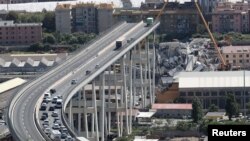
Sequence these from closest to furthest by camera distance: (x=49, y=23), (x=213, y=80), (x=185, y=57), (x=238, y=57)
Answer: (x=213, y=80) < (x=238, y=57) < (x=185, y=57) < (x=49, y=23)

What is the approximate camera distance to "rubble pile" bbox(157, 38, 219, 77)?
1802 centimetres

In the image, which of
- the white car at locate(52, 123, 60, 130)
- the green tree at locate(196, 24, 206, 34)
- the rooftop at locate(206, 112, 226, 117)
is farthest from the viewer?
the green tree at locate(196, 24, 206, 34)

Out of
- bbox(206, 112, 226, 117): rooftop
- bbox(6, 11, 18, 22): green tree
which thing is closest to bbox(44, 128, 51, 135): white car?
bbox(206, 112, 226, 117): rooftop

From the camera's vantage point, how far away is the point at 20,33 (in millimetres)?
22328

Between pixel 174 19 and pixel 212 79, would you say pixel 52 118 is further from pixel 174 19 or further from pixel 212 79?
pixel 174 19

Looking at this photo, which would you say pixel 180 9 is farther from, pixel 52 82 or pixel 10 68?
pixel 52 82

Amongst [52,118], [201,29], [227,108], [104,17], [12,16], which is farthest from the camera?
[12,16]

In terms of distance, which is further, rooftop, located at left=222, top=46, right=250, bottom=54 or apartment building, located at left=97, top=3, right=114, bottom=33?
apartment building, located at left=97, top=3, right=114, bottom=33

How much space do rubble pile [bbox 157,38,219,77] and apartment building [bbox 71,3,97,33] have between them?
357 cm

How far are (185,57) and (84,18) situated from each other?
5311 millimetres

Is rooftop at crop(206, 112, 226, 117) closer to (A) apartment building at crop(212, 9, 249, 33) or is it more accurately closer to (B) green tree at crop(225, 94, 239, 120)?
(B) green tree at crop(225, 94, 239, 120)

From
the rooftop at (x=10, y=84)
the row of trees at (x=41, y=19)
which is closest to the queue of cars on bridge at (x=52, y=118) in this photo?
the rooftop at (x=10, y=84)

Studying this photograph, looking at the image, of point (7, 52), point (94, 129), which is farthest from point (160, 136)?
point (7, 52)

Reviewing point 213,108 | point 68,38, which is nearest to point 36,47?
point 68,38
